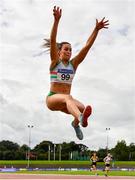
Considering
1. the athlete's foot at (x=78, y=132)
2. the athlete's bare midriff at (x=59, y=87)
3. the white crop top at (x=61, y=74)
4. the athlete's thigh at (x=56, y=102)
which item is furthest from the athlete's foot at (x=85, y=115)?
the white crop top at (x=61, y=74)

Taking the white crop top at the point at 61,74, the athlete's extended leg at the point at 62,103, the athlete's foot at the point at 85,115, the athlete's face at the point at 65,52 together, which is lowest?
the athlete's foot at the point at 85,115

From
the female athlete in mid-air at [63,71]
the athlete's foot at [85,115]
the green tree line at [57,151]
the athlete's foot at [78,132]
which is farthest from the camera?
the green tree line at [57,151]

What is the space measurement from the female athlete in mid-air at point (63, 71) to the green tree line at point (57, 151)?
7594cm

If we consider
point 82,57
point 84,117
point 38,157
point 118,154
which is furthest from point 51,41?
point 118,154

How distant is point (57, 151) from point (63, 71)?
3936 inches

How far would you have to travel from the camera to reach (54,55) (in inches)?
392

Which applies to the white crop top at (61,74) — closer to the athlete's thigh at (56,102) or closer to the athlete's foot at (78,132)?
the athlete's thigh at (56,102)

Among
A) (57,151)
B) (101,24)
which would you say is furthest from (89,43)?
(57,151)

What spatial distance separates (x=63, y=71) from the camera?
33.0 ft

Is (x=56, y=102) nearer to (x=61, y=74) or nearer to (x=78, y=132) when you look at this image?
(x=61, y=74)

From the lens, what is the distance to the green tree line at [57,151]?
9372 cm

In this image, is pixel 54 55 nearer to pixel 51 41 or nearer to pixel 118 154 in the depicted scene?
pixel 51 41

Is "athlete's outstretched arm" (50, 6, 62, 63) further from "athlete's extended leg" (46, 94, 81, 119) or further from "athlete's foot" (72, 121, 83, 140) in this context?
"athlete's foot" (72, 121, 83, 140)

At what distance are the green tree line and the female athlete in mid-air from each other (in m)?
75.9
